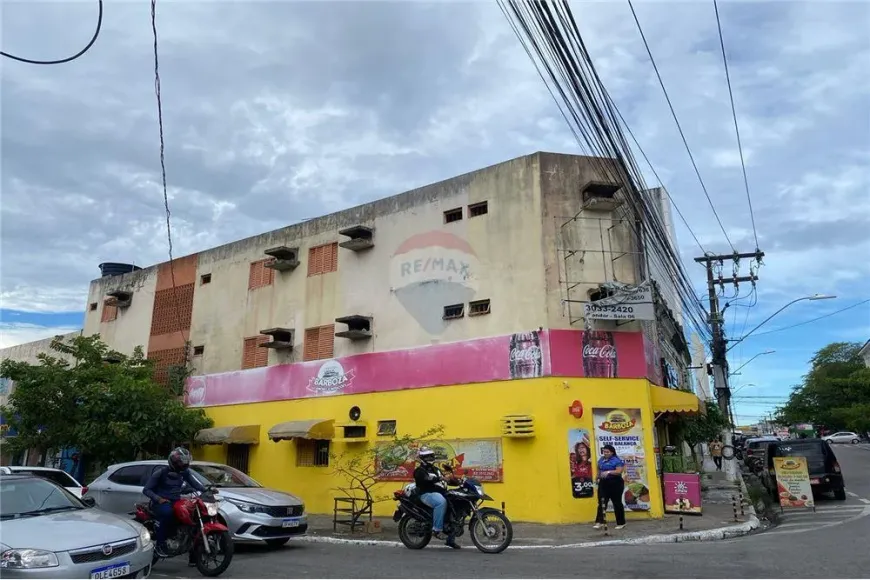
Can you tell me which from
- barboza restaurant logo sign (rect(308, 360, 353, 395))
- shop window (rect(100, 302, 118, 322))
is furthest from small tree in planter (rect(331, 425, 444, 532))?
shop window (rect(100, 302, 118, 322))

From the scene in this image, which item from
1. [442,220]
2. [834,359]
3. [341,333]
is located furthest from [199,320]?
[834,359]

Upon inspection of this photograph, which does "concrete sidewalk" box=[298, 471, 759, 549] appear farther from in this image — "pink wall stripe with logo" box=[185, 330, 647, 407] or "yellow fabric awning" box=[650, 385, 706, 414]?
"pink wall stripe with logo" box=[185, 330, 647, 407]

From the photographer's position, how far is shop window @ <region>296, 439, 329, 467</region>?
56.3 ft

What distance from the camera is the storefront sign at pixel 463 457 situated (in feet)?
46.2

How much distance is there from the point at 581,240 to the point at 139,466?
1059 centimetres

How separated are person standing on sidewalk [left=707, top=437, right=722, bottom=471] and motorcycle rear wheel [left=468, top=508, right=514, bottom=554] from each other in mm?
22282

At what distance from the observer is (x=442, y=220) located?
16.7 metres

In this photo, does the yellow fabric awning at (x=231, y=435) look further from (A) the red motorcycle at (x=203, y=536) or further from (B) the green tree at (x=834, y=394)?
(B) the green tree at (x=834, y=394)

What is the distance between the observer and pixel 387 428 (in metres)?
16.0

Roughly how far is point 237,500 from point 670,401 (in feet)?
32.5

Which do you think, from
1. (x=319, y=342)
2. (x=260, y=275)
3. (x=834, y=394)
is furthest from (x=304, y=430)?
(x=834, y=394)

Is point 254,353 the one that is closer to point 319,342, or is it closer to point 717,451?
point 319,342

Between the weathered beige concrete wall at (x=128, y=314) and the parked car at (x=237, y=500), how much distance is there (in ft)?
41.4

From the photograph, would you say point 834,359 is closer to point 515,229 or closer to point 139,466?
point 515,229
